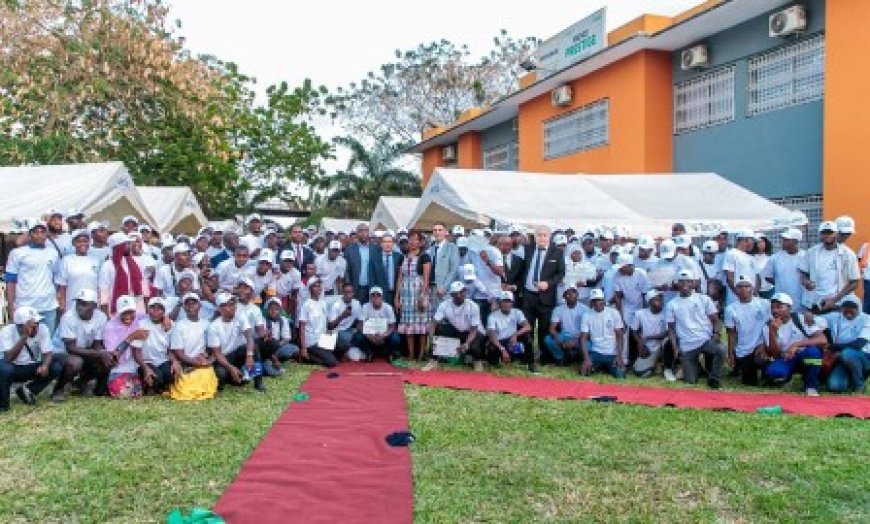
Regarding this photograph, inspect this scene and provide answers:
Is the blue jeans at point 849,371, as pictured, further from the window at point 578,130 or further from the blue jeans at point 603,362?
the window at point 578,130

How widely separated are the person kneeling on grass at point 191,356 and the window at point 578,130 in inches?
496

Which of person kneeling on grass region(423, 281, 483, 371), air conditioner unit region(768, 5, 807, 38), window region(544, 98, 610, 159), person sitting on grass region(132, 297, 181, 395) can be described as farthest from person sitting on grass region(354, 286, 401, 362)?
window region(544, 98, 610, 159)

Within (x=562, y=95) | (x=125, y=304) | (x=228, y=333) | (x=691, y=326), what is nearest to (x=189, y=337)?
(x=228, y=333)

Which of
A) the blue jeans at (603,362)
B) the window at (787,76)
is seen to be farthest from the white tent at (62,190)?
the window at (787,76)

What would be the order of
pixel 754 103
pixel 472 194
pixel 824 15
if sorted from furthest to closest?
pixel 754 103
pixel 824 15
pixel 472 194

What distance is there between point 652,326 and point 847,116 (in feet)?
18.6

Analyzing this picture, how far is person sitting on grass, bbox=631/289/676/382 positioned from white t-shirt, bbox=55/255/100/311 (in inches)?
244

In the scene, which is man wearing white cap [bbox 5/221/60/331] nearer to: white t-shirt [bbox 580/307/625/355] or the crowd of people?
the crowd of people

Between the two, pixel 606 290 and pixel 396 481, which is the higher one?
pixel 606 290

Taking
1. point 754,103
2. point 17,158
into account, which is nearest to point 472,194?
point 754,103

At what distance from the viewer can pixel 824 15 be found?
41.8 feet

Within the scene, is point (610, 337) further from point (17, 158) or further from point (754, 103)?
point (17, 158)

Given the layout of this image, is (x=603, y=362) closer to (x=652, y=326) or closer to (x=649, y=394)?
(x=652, y=326)

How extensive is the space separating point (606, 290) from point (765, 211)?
11.8ft
